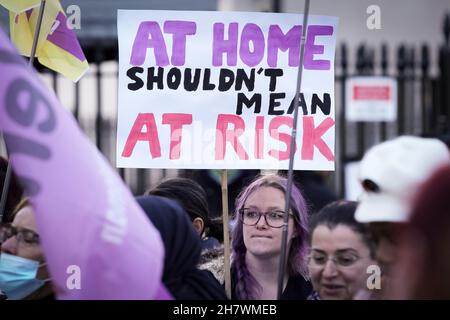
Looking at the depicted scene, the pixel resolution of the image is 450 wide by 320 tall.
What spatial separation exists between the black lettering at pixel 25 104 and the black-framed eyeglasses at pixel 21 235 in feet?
4.15

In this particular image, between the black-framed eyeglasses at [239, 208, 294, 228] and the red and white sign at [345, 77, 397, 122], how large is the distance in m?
6.15

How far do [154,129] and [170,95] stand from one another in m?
0.14

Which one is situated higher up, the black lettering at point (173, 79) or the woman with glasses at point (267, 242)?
the black lettering at point (173, 79)

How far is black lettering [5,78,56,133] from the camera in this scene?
296 centimetres

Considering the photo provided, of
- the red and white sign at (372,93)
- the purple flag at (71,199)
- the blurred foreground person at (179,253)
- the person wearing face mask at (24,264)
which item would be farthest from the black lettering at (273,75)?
the red and white sign at (372,93)

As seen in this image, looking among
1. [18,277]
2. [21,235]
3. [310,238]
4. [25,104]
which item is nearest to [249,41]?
[310,238]

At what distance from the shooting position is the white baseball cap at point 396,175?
117 inches

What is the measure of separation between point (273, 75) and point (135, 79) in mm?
513

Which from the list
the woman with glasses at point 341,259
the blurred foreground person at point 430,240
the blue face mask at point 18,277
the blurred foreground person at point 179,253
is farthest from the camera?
the blue face mask at point 18,277

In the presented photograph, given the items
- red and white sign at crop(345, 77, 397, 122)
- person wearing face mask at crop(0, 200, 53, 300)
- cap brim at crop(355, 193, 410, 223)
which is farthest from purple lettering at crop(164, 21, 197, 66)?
red and white sign at crop(345, 77, 397, 122)

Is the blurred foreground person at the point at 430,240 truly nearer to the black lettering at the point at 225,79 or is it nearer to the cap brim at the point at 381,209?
the cap brim at the point at 381,209

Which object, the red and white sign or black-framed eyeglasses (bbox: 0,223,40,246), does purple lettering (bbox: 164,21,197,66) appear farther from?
the red and white sign

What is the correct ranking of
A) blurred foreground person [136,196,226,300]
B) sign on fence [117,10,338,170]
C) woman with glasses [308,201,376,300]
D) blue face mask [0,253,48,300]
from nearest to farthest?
blurred foreground person [136,196,226,300] < woman with glasses [308,201,376,300] < blue face mask [0,253,48,300] < sign on fence [117,10,338,170]

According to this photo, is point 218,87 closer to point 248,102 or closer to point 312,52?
point 248,102
